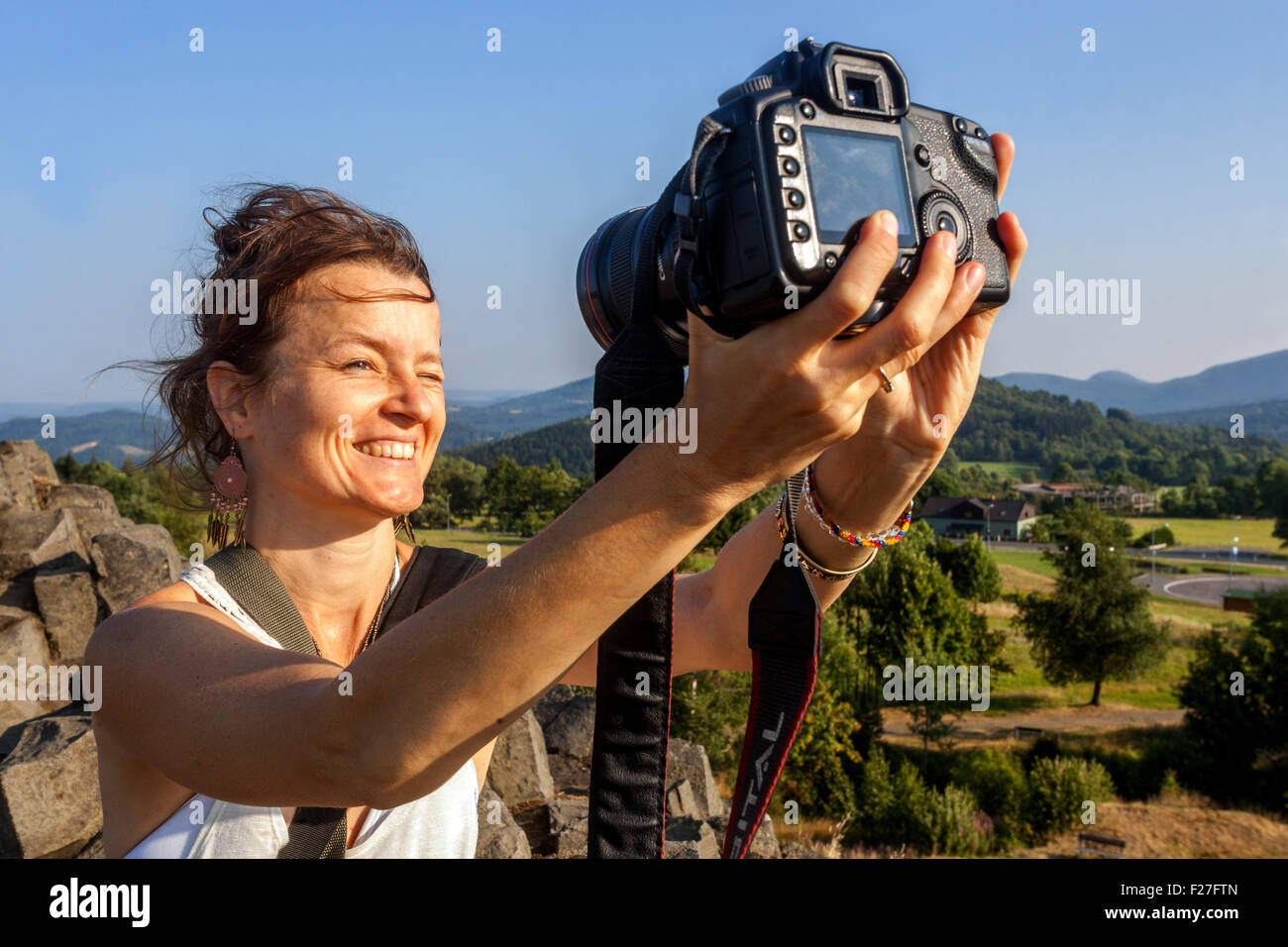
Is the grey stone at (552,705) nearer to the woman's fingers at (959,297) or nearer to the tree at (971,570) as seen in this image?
the woman's fingers at (959,297)

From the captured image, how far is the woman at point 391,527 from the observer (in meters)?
1.10

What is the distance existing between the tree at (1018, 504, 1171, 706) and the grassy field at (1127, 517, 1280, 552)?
5549 cm

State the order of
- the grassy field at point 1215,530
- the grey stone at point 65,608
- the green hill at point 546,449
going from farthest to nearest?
1. the grassy field at point 1215,530
2. the green hill at point 546,449
3. the grey stone at point 65,608

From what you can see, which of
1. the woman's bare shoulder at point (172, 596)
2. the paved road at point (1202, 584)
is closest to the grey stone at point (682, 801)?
the woman's bare shoulder at point (172, 596)

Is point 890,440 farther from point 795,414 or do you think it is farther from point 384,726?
point 384,726

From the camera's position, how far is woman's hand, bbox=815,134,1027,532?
5.96 feet

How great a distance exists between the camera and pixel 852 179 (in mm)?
1374

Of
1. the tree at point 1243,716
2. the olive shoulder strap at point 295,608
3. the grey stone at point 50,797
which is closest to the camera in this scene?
the olive shoulder strap at point 295,608

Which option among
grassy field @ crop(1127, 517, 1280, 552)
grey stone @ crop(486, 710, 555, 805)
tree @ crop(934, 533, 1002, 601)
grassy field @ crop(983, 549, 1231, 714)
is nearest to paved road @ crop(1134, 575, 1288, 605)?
grassy field @ crop(1127, 517, 1280, 552)

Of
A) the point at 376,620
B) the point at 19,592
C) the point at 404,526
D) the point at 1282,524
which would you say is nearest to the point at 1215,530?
the point at 1282,524

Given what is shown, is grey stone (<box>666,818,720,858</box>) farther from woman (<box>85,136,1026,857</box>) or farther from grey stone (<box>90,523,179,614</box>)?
grey stone (<box>90,523,179,614</box>)

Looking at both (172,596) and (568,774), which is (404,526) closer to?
(172,596)

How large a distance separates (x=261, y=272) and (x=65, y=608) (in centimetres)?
1148

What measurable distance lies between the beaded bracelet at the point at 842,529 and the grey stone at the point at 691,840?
484 centimetres
